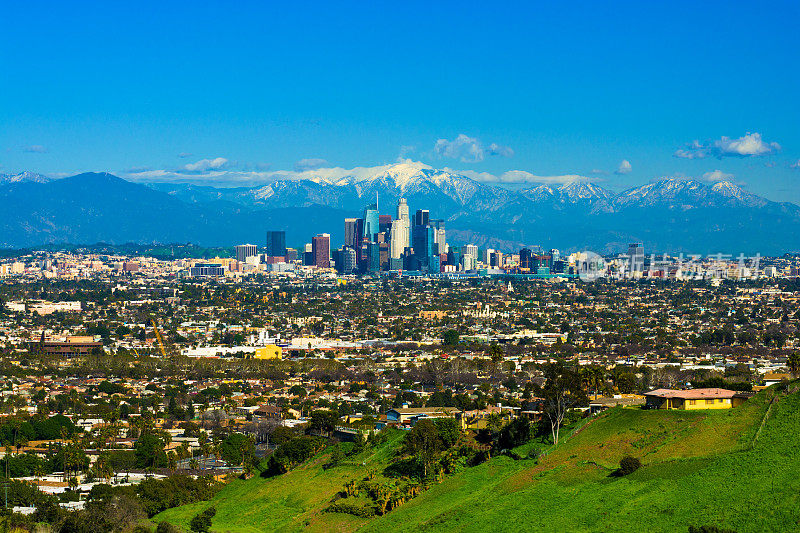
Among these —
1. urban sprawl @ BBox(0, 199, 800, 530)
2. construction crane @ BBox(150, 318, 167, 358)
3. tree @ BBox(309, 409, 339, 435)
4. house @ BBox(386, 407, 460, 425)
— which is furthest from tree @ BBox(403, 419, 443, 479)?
construction crane @ BBox(150, 318, 167, 358)

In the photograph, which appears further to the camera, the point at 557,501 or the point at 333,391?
the point at 333,391

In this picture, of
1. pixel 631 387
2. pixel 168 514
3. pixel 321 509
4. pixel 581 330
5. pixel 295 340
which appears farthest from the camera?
pixel 581 330

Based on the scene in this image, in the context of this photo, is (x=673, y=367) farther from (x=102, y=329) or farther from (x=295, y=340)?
(x=102, y=329)

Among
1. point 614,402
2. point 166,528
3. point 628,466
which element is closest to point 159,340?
point 614,402

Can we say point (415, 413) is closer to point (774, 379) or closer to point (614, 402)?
point (614, 402)

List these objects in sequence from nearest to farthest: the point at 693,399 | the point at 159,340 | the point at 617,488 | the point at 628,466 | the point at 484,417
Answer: the point at 617,488
the point at 628,466
the point at 693,399
the point at 484,417
the point at 159,340

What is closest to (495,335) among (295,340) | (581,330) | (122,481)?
(581,330)

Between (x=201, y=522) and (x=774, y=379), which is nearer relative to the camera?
(x=201, y=522)

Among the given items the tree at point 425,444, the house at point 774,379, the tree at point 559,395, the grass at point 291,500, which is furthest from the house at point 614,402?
the grass at point 291,500
